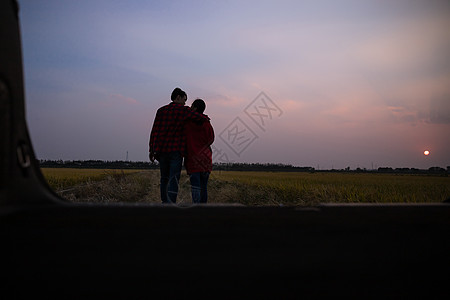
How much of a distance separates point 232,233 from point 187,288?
1.32 feet

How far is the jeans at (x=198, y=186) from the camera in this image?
145 inches

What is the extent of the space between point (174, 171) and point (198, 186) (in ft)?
1.21

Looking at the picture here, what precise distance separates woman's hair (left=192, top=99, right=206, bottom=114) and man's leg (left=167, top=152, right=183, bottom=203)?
2.01 feet

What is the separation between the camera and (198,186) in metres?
3.73

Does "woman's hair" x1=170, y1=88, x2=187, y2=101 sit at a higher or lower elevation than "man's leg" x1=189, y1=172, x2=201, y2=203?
higher

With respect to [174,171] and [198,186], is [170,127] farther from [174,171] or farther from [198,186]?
[198,186]

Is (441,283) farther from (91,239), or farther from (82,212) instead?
(82,212)

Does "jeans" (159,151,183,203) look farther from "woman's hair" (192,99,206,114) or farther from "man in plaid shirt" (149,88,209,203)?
"woman's hair" (192,99,206,114)

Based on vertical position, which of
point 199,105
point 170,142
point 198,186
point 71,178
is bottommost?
point 71,178

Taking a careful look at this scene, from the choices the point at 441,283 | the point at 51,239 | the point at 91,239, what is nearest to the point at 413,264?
the point at 441,283

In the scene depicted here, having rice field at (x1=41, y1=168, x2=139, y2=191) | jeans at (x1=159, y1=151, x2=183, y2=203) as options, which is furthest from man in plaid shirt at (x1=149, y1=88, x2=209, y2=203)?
rice field at (x1=41, y1=168, x2=139, y2=191)

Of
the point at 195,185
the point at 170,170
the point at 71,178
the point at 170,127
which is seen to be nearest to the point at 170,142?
the point at 170,127

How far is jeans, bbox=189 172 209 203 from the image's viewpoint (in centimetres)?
369

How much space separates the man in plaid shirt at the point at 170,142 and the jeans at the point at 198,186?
185 mm
